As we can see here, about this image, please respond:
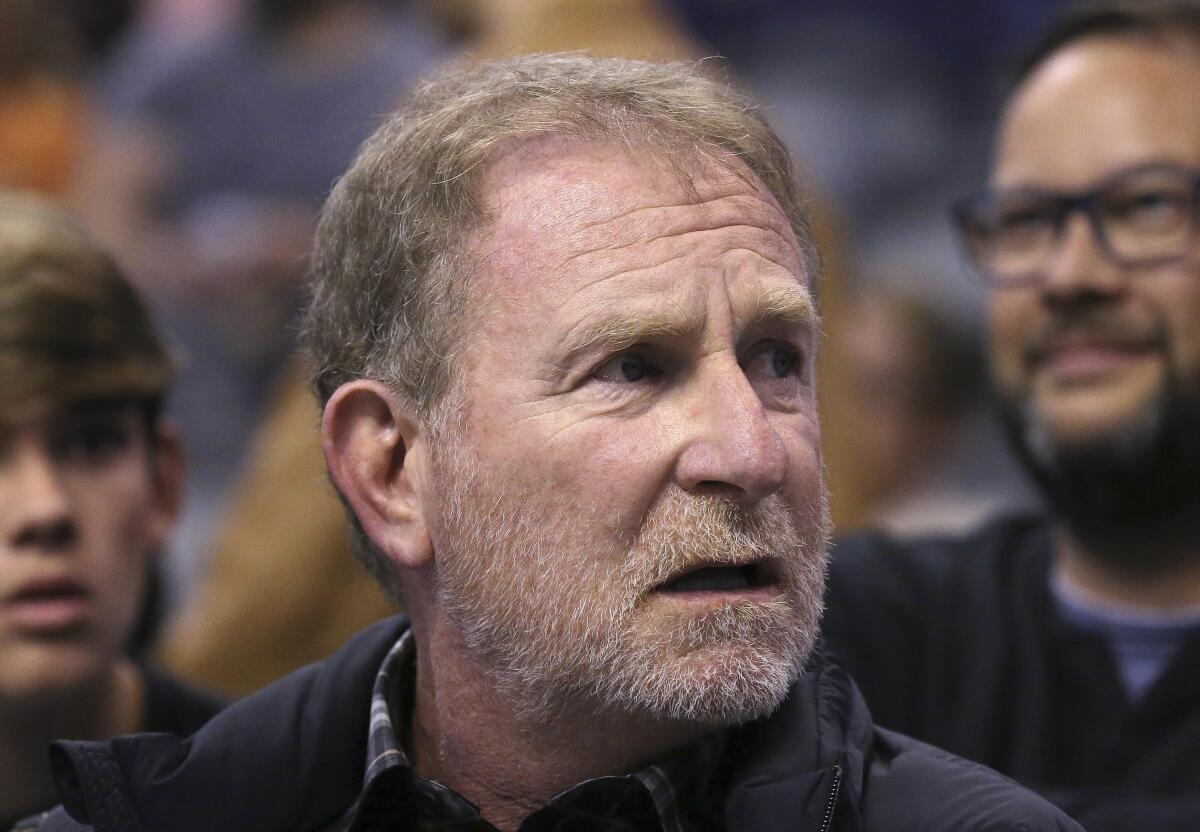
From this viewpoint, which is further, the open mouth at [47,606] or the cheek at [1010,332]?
the cheek at [1010,332]

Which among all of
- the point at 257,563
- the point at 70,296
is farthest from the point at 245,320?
the point at 70,296

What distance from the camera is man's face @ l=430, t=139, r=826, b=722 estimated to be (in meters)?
2.54

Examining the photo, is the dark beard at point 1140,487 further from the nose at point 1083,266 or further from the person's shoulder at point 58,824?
the person's shoulder at point 58,824

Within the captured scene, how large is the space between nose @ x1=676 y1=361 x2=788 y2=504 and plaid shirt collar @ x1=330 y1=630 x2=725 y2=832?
40 cm

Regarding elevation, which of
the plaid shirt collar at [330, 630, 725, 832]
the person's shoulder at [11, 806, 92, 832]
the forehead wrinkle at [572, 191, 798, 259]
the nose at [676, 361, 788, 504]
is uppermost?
the forehead wrinkle at [572, 191, 798, 259]

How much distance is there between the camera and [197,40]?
662cm

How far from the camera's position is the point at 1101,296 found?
4152 millimetres

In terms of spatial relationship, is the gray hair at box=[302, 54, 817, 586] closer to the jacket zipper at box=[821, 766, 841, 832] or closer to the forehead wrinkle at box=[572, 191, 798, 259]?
the forehead wrinkle at box=[572, 191, 798, 259]

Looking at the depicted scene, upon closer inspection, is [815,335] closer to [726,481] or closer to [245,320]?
[726,481]

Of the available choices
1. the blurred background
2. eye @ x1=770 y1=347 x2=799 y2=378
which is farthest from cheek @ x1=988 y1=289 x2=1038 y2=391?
eye @ x1=770 y1=347 x2=799 y2=378

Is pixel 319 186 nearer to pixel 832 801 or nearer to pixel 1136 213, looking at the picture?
pixel 1136 213

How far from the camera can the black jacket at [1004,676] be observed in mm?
3754

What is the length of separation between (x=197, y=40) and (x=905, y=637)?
380 centimetres

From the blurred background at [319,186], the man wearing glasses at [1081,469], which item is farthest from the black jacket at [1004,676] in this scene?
the blurred background at [319,186]
